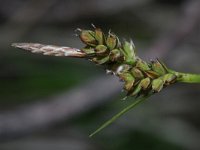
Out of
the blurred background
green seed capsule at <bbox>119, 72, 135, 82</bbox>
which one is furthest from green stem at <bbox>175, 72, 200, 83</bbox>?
the blurred background

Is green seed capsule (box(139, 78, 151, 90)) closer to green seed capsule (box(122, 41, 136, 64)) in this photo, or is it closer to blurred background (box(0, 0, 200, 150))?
green seed capsule (box(122, 41, 136, 64))

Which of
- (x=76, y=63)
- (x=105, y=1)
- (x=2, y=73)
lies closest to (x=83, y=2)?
(x=105, y=1)

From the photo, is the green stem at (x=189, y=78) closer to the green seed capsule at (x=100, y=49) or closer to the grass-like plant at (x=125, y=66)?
the grass-like plant at (x=125, y=66)

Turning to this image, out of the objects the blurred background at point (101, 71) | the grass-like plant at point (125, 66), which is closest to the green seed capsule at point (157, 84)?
the grass-like plant at point (125, 66)

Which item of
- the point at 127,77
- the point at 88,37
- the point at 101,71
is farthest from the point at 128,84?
the point at 101,71

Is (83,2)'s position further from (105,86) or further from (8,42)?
(105,86)

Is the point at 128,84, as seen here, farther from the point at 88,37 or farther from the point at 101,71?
the point at 101,71

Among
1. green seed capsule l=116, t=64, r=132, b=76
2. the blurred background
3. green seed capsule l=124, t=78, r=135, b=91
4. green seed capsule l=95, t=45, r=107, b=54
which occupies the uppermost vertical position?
the blurred background

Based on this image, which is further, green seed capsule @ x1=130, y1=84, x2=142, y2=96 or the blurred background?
the blurred background
